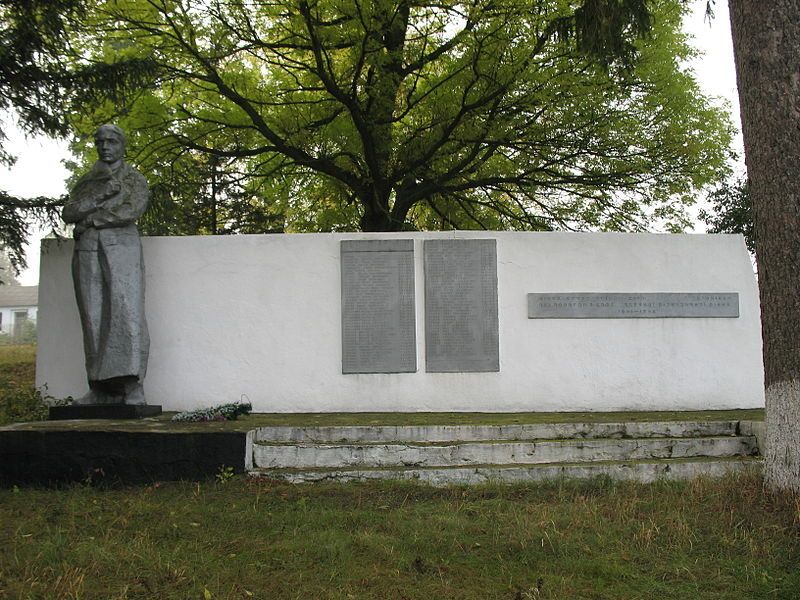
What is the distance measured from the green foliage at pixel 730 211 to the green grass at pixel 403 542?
1474cm

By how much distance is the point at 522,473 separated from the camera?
5.94 metres

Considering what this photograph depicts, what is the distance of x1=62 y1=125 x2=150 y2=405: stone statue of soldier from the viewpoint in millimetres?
7402

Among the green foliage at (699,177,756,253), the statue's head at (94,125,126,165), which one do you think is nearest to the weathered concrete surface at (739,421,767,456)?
the statue's head at (94,125,126,165)

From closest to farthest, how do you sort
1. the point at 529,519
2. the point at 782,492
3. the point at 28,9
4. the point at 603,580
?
the point at 603,580
the point at 529,519
the point at 782,492
the point at 28,9

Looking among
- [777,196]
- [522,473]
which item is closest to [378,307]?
[522,473]

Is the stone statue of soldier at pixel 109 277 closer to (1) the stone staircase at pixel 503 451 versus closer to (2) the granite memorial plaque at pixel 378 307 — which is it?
(1) the stone staircase at pixel 503 451

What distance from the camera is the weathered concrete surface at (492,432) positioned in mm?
6699

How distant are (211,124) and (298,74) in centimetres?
174

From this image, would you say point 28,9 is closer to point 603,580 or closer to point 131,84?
point 131,84

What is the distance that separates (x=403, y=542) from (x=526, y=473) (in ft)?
5.71

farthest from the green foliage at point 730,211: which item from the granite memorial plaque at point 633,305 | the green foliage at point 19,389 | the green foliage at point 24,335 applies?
the green foliage at point 24,335

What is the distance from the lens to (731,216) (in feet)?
62.6

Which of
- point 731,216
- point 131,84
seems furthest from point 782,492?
point 731,216

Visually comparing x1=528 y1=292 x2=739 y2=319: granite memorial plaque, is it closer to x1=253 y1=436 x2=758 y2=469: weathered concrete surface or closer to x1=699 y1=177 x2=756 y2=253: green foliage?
x1=253 y1=436 x2=758 y2=469: weathered concrete surface
